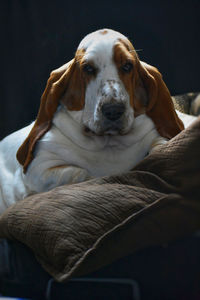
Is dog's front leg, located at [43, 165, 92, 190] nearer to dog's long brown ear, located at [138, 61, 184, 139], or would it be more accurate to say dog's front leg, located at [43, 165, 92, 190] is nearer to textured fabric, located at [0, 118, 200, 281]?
textured fabric, located at [0, 118, 200, 281]

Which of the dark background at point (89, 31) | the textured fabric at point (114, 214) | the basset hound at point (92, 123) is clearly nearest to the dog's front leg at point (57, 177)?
the basset hound at point (92, 123)

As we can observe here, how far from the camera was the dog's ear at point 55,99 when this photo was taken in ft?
4.42

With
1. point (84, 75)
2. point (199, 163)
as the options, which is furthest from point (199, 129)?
point (84, 75)

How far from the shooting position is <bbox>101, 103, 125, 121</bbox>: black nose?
121cm

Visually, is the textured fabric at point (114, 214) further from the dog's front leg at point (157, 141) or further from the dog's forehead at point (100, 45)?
the dog's forehead at point (100, 45)

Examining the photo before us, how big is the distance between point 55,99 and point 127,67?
9.2 inches

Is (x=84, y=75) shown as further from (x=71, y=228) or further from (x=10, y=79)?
(x=10, y=79)

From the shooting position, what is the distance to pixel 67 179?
4.25ft

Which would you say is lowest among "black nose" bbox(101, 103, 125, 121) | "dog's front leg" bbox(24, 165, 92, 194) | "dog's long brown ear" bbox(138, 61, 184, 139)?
"dog's front leg" bbox(24, 165, 92, 194)

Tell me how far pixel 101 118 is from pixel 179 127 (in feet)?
0.90

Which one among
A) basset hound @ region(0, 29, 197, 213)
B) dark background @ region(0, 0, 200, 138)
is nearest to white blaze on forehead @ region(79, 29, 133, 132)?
basset hound @ region(0, 29, 197, 213)

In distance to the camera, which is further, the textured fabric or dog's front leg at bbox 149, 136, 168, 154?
dog's front leg at bbox 149, 136, 168, 154

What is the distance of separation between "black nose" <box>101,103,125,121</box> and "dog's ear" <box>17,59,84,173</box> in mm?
135

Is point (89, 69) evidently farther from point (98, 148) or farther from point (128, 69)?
point (98, 148)
